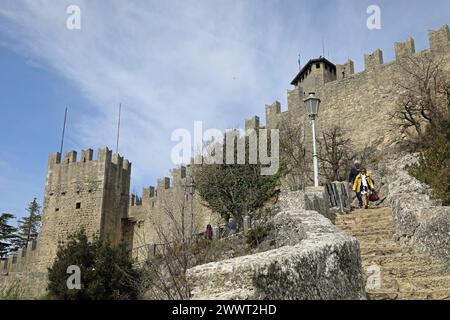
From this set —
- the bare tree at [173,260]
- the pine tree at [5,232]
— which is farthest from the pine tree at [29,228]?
the bare tree at [173,260]

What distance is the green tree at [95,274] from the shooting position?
1587 cm

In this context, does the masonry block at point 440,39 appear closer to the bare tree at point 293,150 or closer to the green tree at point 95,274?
the bare tree at point 293,150

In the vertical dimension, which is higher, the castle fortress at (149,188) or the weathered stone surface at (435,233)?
the castle fortress at (149,188)

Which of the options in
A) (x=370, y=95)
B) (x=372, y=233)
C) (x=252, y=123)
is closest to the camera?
(x=372, y=233)

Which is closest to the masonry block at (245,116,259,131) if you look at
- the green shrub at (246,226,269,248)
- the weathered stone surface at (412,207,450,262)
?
the green shrub at (246,226,269,248)

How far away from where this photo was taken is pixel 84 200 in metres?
30.8

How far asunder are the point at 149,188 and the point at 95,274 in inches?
616

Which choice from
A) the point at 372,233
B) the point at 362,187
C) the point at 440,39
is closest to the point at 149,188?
the point at 440,39

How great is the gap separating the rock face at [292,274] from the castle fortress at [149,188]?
1860 centimetres

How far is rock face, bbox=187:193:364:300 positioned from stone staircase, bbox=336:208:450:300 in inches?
30.3

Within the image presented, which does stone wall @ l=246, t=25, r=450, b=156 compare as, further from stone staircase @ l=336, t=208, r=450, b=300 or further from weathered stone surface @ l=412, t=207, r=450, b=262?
weathered stone surface @ l=412, t=207, r=450, b=262

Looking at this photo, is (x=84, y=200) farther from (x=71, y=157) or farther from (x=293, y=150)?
(x=293, y=150)

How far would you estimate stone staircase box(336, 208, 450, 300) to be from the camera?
5895 millimetres
